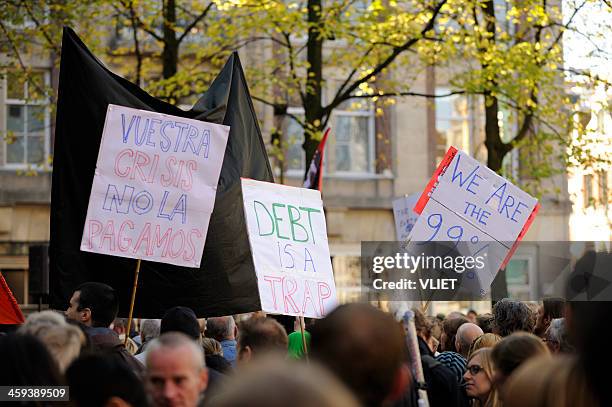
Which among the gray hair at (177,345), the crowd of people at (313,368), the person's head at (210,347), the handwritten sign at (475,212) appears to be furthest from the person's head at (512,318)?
the gray hair at (177,345)

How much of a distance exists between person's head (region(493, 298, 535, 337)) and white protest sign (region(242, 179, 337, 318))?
1337 mm

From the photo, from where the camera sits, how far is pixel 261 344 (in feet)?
19.5

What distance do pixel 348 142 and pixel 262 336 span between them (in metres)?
21.3

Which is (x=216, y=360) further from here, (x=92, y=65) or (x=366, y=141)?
(x=366, y=141)

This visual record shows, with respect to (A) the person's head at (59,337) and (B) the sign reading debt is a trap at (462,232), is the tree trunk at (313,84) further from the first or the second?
(A) the person's head at (59,337)

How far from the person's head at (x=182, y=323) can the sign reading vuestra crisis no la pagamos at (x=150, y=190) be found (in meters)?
1.27

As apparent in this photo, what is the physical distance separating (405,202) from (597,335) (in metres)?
11.6

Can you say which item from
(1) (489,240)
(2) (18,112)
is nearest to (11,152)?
(2) (18,112)

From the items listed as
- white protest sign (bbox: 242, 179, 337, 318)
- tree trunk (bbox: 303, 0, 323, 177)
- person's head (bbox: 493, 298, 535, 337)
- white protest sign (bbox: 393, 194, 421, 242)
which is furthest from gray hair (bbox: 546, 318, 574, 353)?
tree trunk (bbox: 303, 0, 323, 177)

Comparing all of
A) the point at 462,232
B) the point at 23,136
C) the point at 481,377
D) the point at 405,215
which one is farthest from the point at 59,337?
the point at 23,136

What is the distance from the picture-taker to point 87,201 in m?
8.63

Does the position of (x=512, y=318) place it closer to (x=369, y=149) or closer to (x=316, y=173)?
(x=316, y=173)

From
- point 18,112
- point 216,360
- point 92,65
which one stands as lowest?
point 216,360

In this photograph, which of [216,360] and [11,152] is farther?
[11,152]
